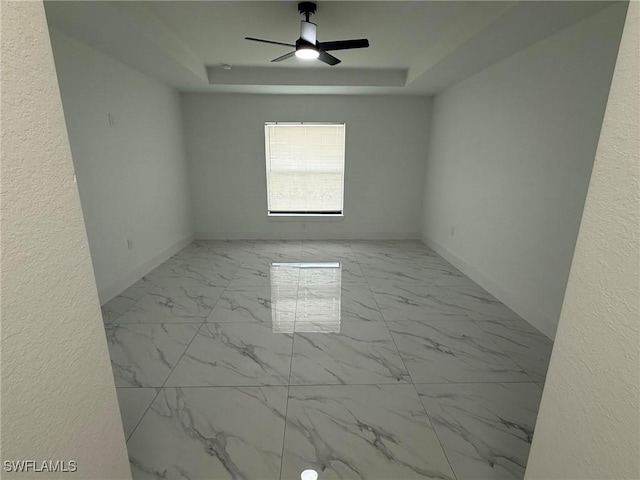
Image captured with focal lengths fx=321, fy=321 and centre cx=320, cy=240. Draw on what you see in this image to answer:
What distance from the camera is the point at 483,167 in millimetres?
3566

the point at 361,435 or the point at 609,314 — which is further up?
the point at 609,314

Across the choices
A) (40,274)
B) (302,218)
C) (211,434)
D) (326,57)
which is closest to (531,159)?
(326,57)

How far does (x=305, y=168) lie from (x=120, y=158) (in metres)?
2.79

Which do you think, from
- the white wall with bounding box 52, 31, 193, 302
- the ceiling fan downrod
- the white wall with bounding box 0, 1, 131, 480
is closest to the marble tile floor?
the white wall with bounding box 52, 31, 193, 302

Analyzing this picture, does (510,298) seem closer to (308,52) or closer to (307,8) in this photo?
(308,52)

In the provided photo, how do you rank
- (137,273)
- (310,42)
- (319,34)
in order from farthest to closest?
(137,273)
(319,34)
(310,42)

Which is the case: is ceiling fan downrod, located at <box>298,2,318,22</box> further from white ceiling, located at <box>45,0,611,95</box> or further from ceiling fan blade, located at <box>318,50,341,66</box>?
ceiling fan blade, located at <box>318,50,341,66</box>

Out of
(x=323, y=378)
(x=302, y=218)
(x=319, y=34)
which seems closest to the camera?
(x=323, y=378)

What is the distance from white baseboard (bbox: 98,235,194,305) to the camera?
10.2 ft

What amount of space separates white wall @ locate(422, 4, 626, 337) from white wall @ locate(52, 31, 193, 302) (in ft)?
12.7

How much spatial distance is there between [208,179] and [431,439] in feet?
15.9

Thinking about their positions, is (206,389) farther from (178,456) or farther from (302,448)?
(302,448)

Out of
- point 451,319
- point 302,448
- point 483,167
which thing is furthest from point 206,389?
point 483,167

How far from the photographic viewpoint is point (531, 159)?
2.78m
